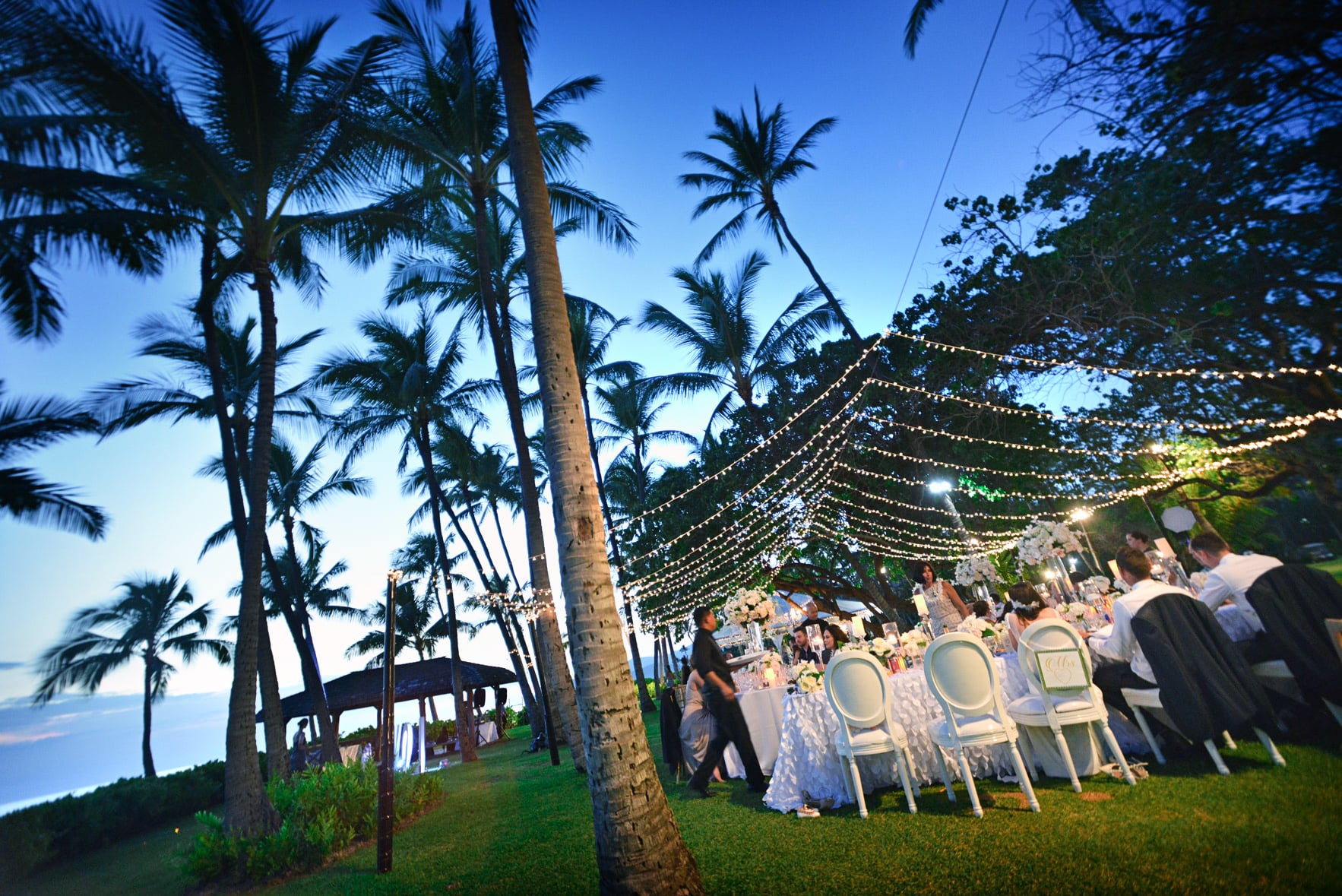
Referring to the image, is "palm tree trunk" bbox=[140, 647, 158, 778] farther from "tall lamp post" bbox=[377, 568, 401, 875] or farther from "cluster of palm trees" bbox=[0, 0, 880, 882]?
"tall lamp post" bbox=[377, 568, 401, 875]

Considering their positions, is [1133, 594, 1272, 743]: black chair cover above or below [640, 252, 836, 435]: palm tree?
below

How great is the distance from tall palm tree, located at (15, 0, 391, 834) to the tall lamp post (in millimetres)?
1996

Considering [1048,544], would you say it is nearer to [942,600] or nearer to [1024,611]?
[942,600]

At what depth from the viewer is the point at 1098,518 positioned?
24609 mm

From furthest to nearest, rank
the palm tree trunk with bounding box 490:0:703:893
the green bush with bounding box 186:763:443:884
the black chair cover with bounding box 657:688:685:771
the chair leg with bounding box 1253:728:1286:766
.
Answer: the black chair cover with bounding box 657:688:685:771, the green bush with bounding box 186:763:443:884, the chair leg with bounding box 1253:728:1286:766, the palm tree trunk with bounding box 490:0:703:893

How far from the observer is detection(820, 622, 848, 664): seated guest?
636 cm

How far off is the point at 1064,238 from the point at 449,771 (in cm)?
1731

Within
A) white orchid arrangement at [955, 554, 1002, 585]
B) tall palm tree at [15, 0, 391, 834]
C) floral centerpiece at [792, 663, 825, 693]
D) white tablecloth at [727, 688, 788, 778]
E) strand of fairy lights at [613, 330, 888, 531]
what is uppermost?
tall palm tree at [15, 0, 391, 834]

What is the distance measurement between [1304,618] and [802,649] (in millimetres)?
4078

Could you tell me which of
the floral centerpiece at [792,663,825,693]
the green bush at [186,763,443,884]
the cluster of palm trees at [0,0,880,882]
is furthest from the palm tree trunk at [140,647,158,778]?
the floral centerpiece at [792,663,825,693]

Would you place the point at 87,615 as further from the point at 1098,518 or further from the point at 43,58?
→ the point at 1098,518

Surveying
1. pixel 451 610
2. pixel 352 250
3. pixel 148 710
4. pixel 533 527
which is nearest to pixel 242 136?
pixel 352 250

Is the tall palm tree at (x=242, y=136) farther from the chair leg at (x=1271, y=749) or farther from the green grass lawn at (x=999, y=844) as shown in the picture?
the chair leg at (x=1271, y=749)

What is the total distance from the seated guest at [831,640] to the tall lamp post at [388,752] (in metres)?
4.49
